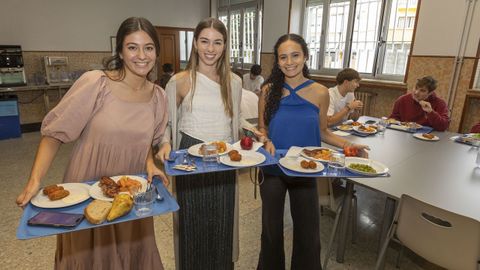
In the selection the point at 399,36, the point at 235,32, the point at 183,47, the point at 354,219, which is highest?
the point at 235,32

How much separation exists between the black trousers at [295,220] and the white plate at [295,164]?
5.1 inches

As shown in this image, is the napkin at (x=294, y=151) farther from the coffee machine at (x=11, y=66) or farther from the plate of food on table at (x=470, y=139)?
the coffee machine at (x=11, y=66)

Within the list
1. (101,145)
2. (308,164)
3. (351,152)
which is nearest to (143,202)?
(101,145)

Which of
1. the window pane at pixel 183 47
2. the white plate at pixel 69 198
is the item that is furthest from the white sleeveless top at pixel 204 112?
the window pane at pixel 183 47

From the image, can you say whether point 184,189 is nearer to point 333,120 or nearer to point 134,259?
point 134,259

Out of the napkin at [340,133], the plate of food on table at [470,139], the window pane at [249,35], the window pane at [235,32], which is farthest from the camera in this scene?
the window pane at [235,32]

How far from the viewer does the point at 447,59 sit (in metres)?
3.91

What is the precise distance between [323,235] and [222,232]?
1.21 metres

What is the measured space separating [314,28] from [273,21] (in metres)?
0.89

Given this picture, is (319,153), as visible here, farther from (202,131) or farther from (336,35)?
(336,35)

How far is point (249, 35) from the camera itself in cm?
695

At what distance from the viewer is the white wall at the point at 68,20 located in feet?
16.9

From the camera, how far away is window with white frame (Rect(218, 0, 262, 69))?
667cm

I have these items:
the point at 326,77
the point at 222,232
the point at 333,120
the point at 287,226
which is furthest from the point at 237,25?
the point at 222,232
